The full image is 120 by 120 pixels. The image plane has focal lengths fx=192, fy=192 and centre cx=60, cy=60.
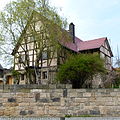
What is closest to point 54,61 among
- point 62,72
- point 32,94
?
point 62,72

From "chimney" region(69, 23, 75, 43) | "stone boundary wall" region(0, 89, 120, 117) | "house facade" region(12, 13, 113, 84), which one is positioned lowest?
"stone boundary wall" region(0, 89, 120, 117)

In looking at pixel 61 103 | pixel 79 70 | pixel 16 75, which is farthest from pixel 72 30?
pixel 61 103

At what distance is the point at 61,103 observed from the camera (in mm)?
7918

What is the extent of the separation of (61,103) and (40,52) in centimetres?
1103

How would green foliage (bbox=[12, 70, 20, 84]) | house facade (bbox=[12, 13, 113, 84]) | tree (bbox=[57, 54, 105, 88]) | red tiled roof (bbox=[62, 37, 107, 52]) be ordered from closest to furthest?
tree (bbox=[57, 54, 105, 88]) → house facade (bbox=[12, 13, 113, 84]) → green foliage (bbox=[12, 70, 20, 84]) → red tiled roof (bbox=[62, 37, 107, 52])

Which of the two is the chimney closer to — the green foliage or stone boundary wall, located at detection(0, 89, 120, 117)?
the green foliage

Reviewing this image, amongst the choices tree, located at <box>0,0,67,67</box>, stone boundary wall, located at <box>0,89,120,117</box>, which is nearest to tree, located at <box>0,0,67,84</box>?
tree, located at <box>0,0,67,67</box>

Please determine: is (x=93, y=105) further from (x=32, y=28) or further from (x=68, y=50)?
(x=68, y=50)

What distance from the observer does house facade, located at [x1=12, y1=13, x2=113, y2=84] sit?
18.1 meters

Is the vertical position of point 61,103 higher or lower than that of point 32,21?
lower

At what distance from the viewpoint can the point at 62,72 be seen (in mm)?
15531

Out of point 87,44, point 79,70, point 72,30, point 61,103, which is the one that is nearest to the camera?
point 61,103

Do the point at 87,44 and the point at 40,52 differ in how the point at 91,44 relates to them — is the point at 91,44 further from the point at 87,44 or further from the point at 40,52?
the point at 40,52

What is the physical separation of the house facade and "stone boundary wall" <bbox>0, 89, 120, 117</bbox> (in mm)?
10508
